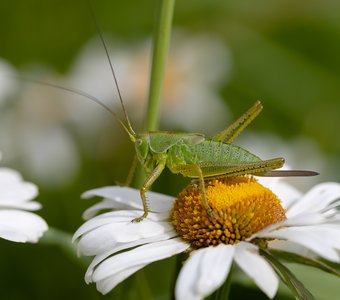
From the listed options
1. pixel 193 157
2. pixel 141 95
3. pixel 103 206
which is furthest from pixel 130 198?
pixel 141 95

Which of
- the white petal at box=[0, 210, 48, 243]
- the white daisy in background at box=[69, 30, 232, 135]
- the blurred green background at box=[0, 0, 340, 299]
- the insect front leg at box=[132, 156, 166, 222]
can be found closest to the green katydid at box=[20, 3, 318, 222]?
the insect front leg at box=[132, 156, 166, 222]

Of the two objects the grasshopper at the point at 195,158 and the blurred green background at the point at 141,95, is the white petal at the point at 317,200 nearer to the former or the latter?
the grasshopper at the point at 195,158

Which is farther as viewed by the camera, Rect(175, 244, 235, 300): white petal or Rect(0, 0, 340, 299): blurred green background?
Rect(0, 0, 340, 299): blurred green background

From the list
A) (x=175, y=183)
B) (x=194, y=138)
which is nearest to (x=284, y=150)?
(x=175, y=183)

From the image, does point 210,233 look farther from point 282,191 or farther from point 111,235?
point 282,191

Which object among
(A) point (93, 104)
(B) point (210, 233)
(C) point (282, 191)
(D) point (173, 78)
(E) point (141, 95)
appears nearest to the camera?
(B) point (210, 233)

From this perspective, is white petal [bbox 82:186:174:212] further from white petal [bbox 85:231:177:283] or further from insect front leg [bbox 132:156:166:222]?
white petal [bbox 85:231:177:283]
